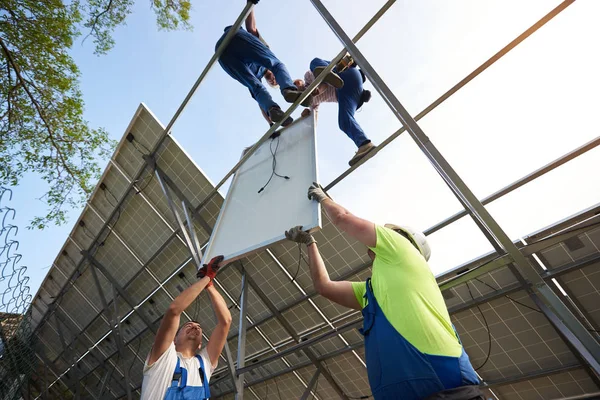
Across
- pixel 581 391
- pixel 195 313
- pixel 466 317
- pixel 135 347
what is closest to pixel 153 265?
pixel 195 313

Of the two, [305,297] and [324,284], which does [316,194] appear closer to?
[324,284]

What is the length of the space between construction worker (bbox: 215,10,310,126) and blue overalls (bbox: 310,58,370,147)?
1.38 feet

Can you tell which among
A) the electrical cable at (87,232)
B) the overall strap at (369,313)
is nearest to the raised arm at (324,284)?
the overall strap at (369,313)

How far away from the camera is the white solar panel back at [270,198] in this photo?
312cm

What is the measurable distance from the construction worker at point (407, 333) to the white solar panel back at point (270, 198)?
1014mm

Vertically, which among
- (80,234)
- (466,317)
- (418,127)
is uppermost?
(80,234)

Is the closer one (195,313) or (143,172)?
(143,172)

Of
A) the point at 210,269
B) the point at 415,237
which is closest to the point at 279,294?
the point at 210,269

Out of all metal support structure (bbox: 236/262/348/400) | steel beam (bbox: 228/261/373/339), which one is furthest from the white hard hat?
metal support structure (bbox: 236/262/348/400)

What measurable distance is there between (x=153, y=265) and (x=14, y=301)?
260cm

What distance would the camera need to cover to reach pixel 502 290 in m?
5.10

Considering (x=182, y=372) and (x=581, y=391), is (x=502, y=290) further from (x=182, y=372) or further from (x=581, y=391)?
(x=182, y=372)

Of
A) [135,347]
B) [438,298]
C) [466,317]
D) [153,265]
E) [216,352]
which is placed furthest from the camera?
[135,347]

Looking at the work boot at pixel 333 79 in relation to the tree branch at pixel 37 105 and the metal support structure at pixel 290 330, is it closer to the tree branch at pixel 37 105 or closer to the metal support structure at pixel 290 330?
the metal support structure at pixel 290 330
